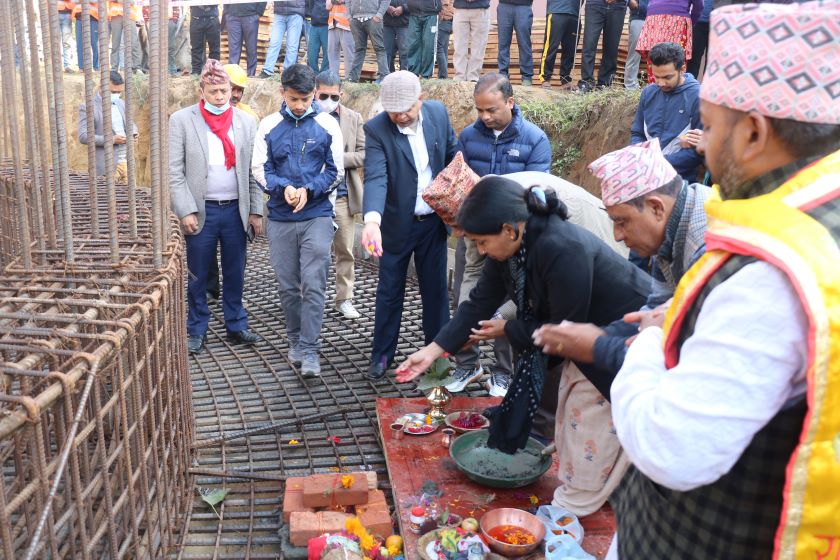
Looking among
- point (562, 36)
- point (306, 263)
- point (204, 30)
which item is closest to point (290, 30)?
point (204, 30)

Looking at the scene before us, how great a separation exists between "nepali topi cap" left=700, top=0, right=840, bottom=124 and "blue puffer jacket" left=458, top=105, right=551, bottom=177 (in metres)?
3.36

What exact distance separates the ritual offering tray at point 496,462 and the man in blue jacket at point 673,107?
228 centimetres

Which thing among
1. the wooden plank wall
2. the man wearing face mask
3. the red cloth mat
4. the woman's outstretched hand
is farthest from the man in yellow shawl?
the wooden plank wall

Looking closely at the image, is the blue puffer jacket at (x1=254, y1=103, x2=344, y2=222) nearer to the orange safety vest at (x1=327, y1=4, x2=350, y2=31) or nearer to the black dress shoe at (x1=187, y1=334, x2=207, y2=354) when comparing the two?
the black dress shoe at (x1=187, y1=334, x2=207, y2=354)

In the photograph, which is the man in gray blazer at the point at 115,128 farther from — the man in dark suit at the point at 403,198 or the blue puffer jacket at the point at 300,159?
the man in dark suit at the point at 403,198

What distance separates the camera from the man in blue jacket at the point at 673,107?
4.94 m

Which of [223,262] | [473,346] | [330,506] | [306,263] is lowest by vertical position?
[330,506]

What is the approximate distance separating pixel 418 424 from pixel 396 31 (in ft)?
22.5

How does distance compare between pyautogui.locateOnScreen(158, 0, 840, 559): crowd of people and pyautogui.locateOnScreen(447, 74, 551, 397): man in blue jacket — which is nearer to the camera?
pyautogui.locateOnScreen(158, 0, 840, 559): crowd of people

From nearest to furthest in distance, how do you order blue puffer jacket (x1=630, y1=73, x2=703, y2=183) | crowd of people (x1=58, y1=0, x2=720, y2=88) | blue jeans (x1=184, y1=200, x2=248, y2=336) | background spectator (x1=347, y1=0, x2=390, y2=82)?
blue puffer jacket (x1=630, y1=73, x2=703, y2=183), blue jeans (x1=184, y1=200, x2=248, y2=336), crowd of people (x1=58, y1=0, x2=720, y2=88), background spectator (x1=347, y1=0, x2=390, y2=82)

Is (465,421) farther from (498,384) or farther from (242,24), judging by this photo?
(242,24)

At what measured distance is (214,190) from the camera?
5.12 metres

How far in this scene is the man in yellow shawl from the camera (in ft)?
3.72

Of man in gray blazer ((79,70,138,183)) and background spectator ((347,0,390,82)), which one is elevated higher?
background spectator ((347,0,390,82))
